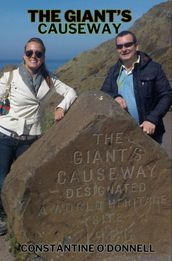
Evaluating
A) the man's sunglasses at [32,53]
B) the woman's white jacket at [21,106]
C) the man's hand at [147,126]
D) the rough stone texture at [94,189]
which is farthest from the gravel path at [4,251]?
the man's sunglasses at [32,53]

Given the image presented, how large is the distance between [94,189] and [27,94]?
1026 millimetres

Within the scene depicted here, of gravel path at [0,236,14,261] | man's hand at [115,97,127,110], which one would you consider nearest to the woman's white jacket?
man's hand at [115,97,127,110]

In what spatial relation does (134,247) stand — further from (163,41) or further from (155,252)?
(163,41)

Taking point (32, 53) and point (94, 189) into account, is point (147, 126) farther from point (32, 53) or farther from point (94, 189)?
point (32, 53)

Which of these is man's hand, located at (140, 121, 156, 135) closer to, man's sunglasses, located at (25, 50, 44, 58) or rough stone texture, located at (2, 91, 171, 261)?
rough stone texture, located at (2, 91, 171, 261)

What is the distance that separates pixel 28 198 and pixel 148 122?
124 cm

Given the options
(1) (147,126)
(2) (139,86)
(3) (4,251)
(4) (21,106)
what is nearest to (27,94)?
(4) (21,106)

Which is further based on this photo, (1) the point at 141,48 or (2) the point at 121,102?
(1) the point at 141,48

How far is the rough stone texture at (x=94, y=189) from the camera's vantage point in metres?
4.99

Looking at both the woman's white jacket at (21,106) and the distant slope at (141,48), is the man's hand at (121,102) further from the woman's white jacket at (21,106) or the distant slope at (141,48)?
the distant slope at (141,48)

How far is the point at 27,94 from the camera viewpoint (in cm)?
534

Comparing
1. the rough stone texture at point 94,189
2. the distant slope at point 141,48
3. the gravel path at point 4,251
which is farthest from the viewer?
the distant slope at point 141,48

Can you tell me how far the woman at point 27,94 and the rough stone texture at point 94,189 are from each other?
0.64 ft

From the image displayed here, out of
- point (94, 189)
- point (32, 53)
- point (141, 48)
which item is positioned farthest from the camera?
point (141, 48)
